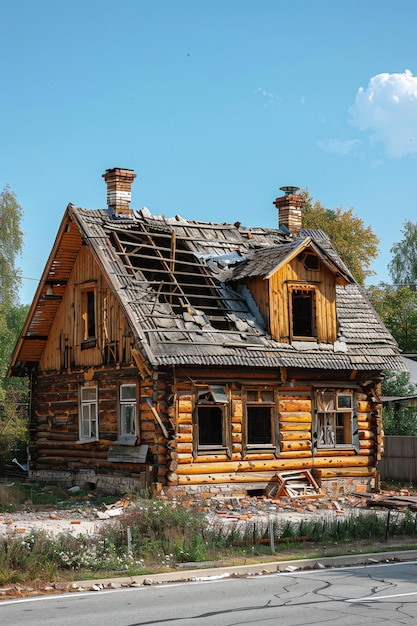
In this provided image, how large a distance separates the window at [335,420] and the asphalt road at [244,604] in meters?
12.7

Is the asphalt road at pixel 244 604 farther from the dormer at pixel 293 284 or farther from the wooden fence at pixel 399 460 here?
the wooden fence at pixel 399 460

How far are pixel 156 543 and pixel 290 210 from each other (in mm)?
19225

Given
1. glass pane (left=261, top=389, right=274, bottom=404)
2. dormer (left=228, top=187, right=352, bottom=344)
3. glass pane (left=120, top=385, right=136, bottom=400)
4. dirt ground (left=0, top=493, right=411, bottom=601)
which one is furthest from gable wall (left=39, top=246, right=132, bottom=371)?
dirt ground (left=0, top=493, right=411, bottom=601)

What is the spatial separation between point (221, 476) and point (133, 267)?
638 cm

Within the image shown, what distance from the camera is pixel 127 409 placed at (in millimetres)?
26812

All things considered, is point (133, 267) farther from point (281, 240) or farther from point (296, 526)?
point (296, 526)

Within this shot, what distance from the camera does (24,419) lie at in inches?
1581

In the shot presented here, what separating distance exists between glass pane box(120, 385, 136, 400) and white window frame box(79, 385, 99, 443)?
4.95ft

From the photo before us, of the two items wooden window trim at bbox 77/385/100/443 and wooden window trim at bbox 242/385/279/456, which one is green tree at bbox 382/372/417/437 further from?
wooden window trim at bbox 77/385/100/443

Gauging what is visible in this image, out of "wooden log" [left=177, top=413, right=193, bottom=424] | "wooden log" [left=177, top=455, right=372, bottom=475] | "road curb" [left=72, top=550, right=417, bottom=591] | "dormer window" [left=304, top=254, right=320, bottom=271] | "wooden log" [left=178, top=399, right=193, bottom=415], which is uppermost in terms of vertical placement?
"dormer window" [left=304, top=254, right=320, bottom=271]

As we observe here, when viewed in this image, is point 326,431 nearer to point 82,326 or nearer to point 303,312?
point 303,312

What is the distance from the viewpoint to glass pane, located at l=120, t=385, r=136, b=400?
86.7 feet

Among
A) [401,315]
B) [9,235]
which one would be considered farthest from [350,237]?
[9,235]

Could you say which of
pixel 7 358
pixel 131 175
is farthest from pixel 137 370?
pixel 7 358
